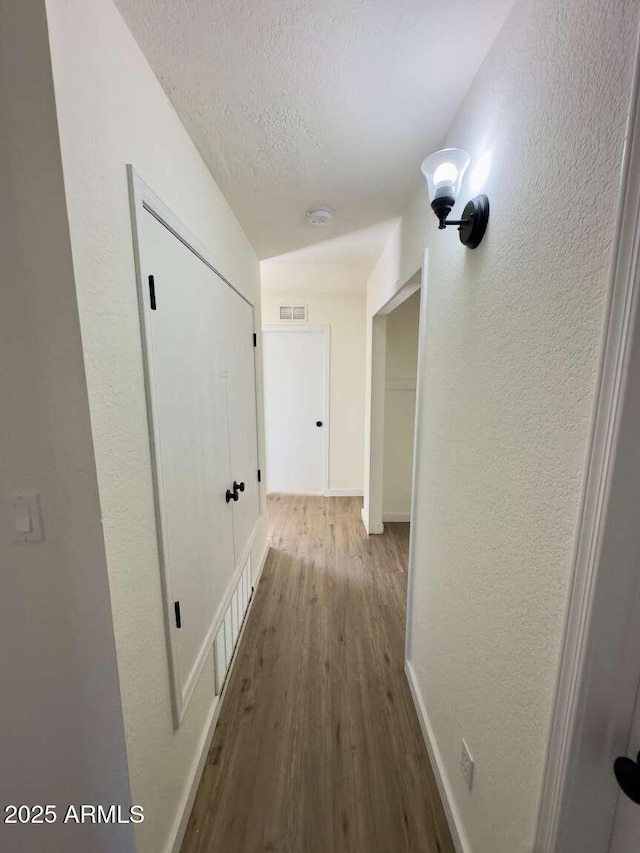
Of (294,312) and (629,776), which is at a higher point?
(294,312)

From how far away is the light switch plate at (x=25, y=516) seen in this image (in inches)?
30.3

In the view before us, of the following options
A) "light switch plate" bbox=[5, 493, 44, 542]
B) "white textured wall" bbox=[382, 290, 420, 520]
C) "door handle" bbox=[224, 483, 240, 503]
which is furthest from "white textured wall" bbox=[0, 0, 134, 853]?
"white textured wall" bbox=[382, 290, 420, 520]

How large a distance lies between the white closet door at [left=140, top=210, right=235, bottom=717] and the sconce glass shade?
0.83 m

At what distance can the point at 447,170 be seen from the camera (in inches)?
39.0

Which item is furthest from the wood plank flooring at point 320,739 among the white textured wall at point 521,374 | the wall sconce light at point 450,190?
the wall sconce light at point 450,190

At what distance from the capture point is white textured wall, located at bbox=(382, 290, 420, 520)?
11.2 feet

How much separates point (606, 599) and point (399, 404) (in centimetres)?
302

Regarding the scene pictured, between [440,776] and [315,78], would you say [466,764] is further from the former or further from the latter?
Result: [315,78]

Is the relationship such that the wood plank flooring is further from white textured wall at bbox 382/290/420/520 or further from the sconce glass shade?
the sconce glass shade

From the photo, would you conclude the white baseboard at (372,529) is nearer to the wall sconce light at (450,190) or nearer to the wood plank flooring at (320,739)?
the wood plank flooring at (320,739)

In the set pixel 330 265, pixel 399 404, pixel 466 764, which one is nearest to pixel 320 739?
pixel 466 764

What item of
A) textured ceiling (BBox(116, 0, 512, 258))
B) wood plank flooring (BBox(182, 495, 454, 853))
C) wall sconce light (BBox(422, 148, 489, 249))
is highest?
textured ceiling (BBox(116, 0, 512, 258))

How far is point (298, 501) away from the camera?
412cm

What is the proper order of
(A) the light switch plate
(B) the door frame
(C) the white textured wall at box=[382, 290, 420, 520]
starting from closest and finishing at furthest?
(B) the door frame < (A) the light switch plate < (C) the white textured wall at box=[382, 290, 420, 520]
